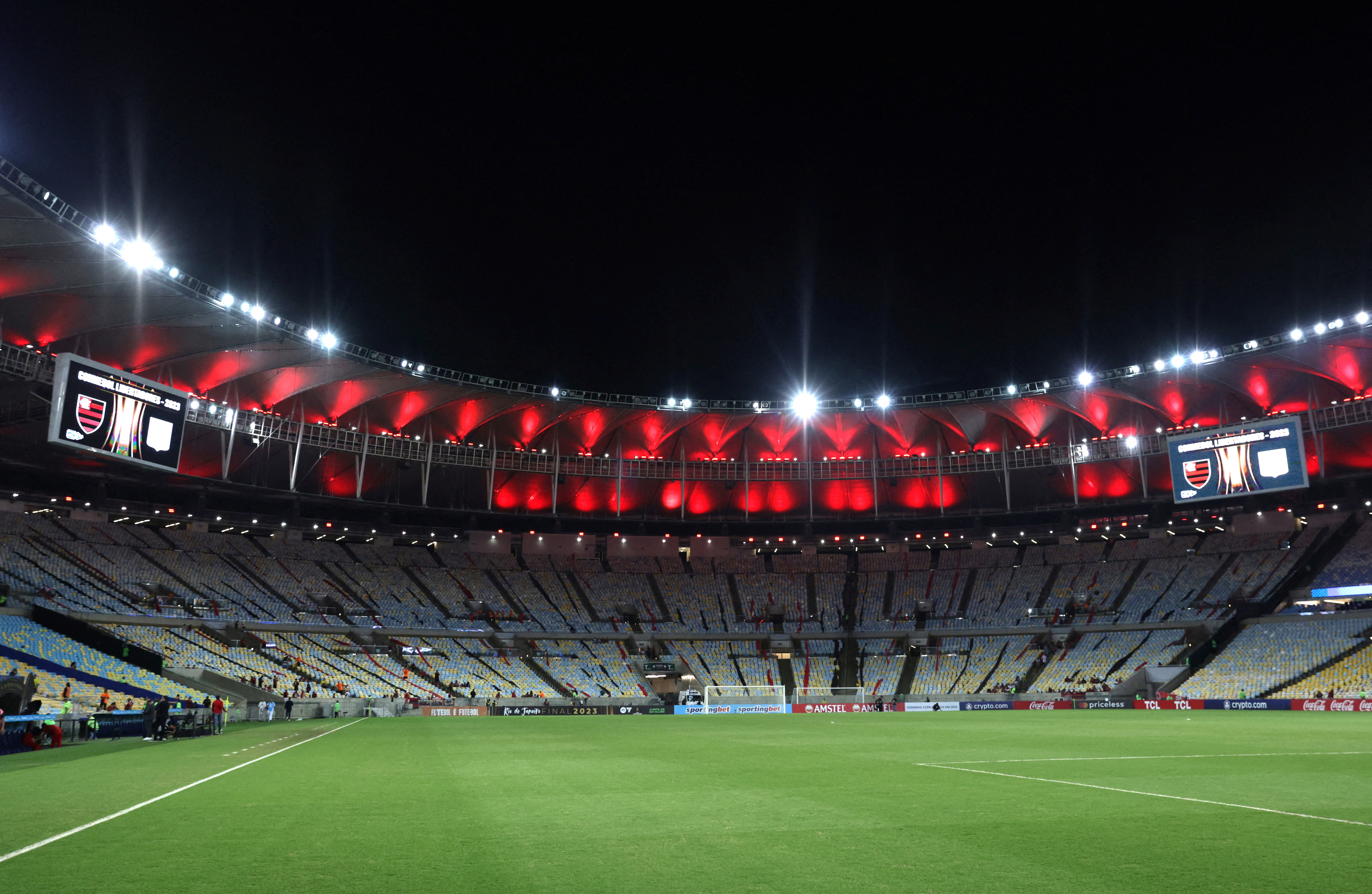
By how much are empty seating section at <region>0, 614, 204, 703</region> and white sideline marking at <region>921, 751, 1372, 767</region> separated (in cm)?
3682

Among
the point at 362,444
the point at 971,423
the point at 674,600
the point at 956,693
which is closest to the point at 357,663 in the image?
the point at 362,444

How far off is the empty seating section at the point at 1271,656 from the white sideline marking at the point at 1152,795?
1715 inches

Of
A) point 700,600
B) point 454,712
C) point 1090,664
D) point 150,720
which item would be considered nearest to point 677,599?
point 700,600

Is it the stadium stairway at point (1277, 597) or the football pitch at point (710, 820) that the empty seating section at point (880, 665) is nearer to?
the stadium stairway at point (1277, 597)

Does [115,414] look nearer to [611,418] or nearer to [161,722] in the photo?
[161,722]

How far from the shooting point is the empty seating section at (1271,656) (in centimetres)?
4959

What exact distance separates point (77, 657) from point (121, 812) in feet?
119

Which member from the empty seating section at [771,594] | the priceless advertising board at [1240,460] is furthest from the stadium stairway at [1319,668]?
the empty seating section at [771,594]

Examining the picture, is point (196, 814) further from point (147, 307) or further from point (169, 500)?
point (169, 500)

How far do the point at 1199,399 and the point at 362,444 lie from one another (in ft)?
184

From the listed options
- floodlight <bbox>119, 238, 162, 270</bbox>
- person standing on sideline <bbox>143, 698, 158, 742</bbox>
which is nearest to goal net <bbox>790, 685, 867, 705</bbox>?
person standing on sideline <bbox>143, 698, 158, 742</bbox>

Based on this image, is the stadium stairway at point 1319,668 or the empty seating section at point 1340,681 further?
the stadium stairway at point 1319,668

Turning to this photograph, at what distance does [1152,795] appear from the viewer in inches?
454

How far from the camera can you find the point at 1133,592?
211 ft
